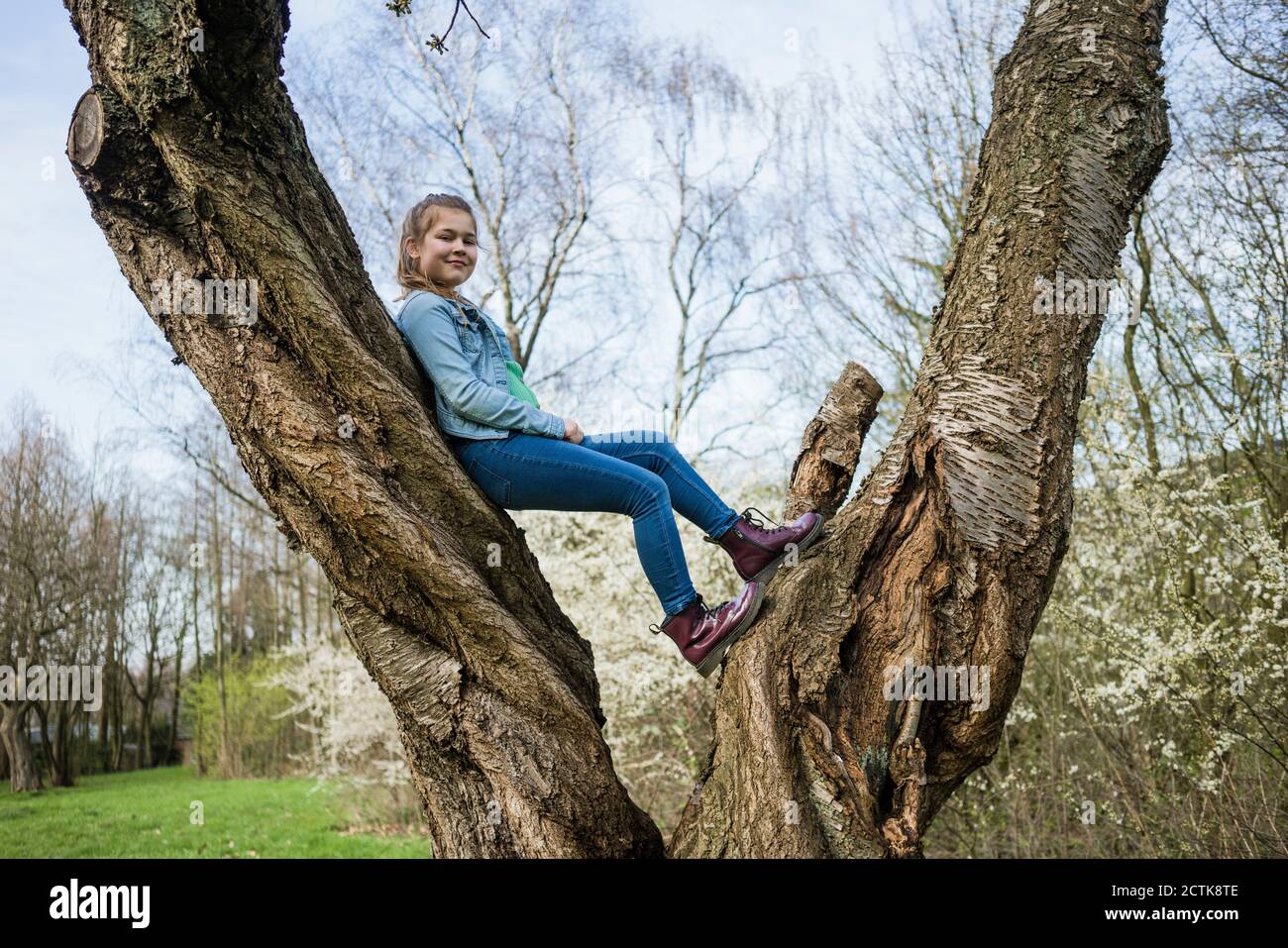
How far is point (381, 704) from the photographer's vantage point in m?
9.90

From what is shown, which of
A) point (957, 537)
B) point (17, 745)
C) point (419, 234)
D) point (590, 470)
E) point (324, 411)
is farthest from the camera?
point (17, 745)

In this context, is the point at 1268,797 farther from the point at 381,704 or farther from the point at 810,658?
the point at 381,704

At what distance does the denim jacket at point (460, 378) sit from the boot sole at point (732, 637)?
773mm

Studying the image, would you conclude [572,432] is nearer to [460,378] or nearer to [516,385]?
[516,385]

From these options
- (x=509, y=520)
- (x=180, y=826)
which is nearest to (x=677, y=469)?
(x=509, y=520)

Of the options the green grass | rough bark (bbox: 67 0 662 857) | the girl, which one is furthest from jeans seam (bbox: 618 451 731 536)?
the green grass

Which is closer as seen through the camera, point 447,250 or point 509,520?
point 509,520

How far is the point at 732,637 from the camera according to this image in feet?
9.12

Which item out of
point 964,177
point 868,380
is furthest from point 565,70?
point 868,380

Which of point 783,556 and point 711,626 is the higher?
point 783,556

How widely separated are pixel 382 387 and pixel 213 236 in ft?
1.80

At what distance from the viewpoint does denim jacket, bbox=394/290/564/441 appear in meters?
2.70

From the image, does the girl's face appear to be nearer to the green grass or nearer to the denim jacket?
the denim jacket

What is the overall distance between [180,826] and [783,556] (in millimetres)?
10629
